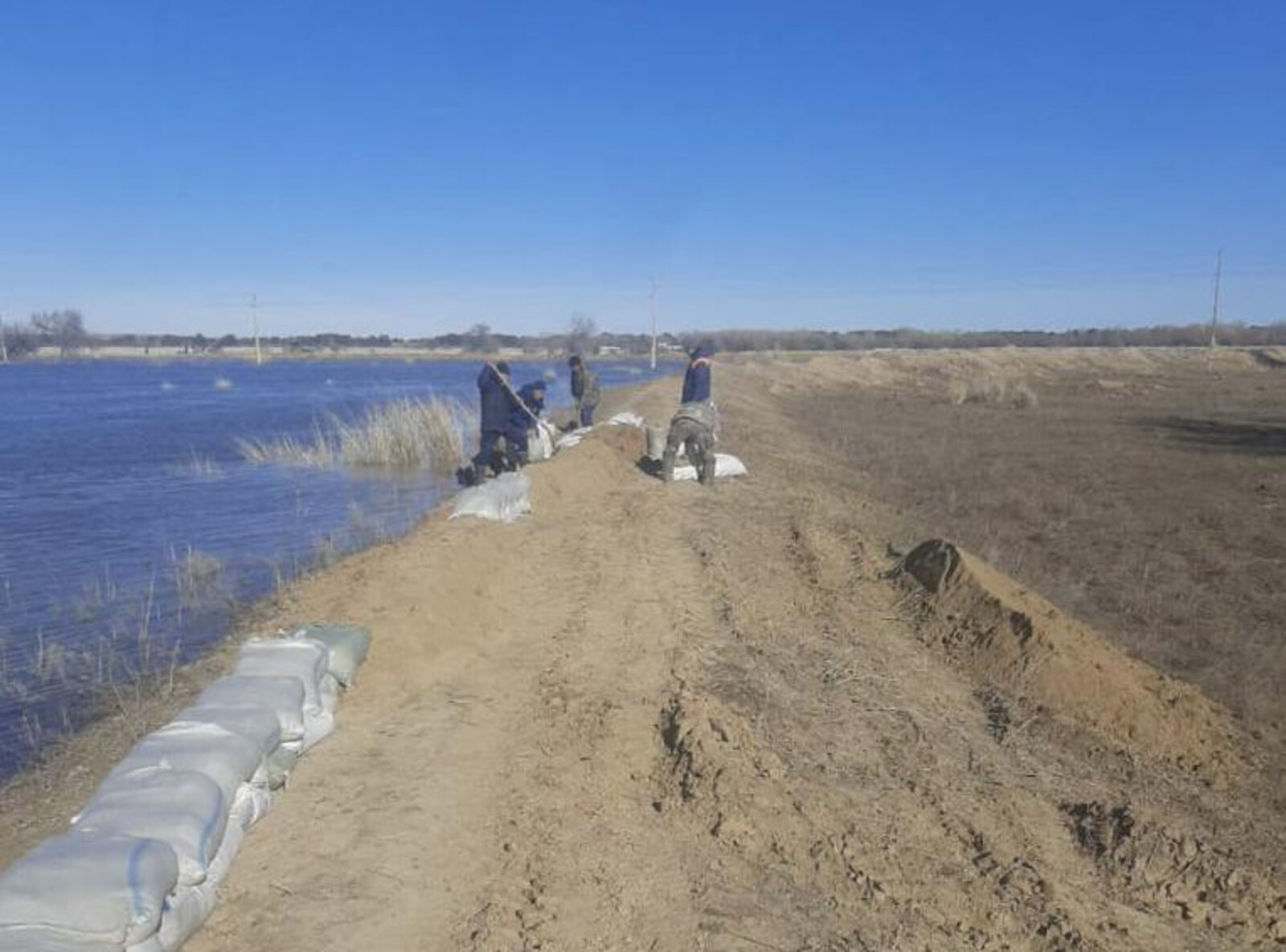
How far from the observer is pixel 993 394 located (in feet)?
137

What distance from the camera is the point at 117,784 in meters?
4.07

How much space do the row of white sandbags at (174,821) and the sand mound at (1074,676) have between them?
473cm

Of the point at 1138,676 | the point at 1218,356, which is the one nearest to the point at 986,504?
the point at 1138,676

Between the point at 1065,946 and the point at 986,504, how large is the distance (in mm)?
12720

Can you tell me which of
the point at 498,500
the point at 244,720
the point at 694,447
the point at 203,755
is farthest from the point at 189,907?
the point at 694,447

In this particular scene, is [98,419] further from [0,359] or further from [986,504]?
[0,359]

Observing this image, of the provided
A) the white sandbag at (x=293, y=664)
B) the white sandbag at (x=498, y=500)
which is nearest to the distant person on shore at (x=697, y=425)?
the white sandbag at (x=498, y=500)

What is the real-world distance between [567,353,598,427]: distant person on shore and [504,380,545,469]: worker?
351 centimetres

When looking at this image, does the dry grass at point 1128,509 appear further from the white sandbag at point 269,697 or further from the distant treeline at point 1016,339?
the distant treeline at point 1016,339

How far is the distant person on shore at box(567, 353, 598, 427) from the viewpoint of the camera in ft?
59.3

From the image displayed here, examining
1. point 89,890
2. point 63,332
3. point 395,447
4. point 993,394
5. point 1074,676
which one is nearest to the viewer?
point 89,890

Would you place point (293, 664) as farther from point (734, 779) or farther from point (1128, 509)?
point (1128, 509)

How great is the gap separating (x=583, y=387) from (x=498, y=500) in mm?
7971

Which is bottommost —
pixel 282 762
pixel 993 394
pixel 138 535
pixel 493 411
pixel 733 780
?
pixel 138 535
